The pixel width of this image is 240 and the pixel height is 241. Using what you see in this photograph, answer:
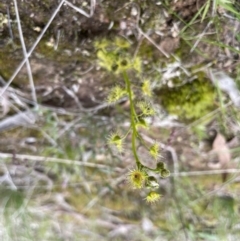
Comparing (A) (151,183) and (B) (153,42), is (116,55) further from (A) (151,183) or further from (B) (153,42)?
(A) (151,183)

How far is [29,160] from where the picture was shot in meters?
1.54

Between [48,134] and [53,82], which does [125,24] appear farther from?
[48,134]

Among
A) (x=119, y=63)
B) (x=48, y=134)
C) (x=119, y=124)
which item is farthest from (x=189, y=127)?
(x=48, y=134)

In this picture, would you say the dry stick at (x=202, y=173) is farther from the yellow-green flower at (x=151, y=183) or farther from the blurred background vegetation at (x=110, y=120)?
the yellow-green flower at (x=151, y=183)

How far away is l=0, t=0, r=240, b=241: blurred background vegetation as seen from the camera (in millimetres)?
1225

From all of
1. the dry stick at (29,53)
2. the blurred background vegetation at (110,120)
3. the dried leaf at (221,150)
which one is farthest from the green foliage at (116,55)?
the dried leaf at (221,150)

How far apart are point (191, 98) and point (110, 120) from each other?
0.98 ft

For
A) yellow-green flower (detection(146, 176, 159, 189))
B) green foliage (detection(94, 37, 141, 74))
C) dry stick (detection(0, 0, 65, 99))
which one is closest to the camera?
yellow-green flower (detection(146, 176, 159, 189))

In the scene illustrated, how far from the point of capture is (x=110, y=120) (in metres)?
1.50

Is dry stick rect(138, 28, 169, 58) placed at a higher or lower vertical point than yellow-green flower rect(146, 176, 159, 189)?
higher

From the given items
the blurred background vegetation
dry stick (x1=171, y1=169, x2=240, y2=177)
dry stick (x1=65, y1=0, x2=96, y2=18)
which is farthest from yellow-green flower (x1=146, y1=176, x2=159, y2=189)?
dry stick (x1=171, y1=169, x2=240, y2=177)

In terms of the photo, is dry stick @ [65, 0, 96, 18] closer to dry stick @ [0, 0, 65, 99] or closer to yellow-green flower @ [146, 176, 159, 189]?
dry stick @ [0, 0, 65, 99]

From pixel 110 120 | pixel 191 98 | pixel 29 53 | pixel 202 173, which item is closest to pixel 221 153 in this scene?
pixel 202 173

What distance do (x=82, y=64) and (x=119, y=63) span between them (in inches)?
5.2
